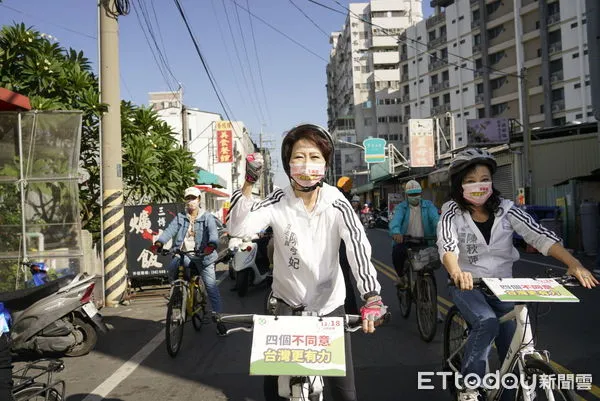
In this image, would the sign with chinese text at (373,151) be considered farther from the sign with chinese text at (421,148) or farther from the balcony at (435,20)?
the balcony at (435,20)

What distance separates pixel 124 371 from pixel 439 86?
2449 inches

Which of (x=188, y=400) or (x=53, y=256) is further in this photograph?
(x=53, y=256)

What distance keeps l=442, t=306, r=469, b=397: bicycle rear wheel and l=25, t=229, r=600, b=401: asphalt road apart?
0.45m

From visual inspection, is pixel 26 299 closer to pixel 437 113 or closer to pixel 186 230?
pixel 186 230

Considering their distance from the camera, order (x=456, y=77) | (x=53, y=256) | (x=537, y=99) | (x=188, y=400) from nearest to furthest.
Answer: (x=188, y=400) → (x=53, y=256) → (x=537, y=99) → (x=456, y=77)

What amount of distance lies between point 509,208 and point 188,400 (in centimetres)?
306

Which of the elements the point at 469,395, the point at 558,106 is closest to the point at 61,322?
the point at 469,395

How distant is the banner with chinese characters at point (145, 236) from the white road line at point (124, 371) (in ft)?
11.5

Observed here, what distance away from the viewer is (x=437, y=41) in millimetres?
63062

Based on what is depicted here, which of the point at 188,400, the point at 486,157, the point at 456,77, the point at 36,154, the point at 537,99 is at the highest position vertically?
the point at 456,77

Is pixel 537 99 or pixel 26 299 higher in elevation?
pixel 537 99

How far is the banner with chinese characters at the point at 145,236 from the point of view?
1074 cm

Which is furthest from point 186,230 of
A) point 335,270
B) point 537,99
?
point 537,99

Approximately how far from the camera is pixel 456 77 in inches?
2356
